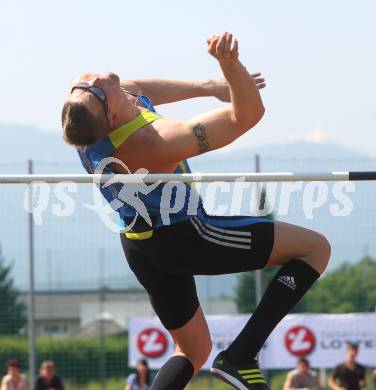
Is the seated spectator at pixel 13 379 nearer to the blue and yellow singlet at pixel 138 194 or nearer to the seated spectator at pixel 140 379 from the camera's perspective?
the seated spectator at pixel 140 379

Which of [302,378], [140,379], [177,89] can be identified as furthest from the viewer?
[302,378]

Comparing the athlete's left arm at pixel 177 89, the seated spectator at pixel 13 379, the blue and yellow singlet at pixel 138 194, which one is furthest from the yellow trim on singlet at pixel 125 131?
the seated spectator at pixel 13 379

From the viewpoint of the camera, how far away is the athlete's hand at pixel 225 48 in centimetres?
506

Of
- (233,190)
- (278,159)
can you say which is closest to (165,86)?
(233,190)

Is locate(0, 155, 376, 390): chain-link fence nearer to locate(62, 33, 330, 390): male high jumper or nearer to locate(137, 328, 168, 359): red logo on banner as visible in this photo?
locate(137, 328, 168, 359): red logo on banner

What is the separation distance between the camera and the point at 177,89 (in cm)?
617

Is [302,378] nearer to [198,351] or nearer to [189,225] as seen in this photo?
[198,351]

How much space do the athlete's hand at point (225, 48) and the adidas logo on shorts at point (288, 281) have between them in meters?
1.08

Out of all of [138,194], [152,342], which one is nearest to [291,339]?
[152,342]

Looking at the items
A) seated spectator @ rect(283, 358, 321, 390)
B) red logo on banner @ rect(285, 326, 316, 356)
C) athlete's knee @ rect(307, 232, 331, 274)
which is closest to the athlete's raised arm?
athlete's knee @ rect(307, 232, 331, 274)

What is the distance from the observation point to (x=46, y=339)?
572 inches

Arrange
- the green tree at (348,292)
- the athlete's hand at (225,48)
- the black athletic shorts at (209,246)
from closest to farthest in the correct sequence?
the athlete's hand at (225,48) → the black athletic shorts at (209,246) → the green tree at (348,292)

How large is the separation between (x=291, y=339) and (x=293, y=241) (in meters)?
7.65

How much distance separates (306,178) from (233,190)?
0.81 meters
